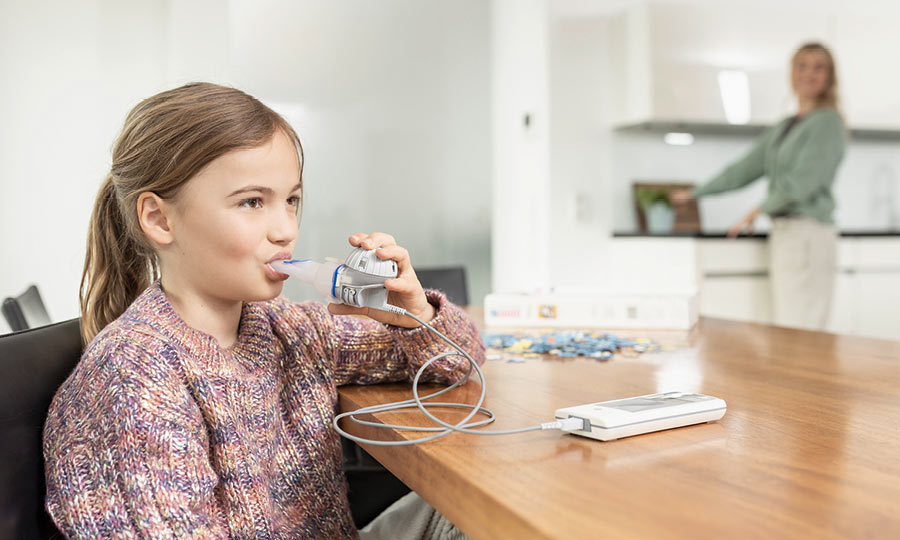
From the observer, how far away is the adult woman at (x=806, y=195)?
10.9ft

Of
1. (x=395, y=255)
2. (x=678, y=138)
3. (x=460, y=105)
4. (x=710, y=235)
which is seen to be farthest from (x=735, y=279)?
(x=395, y=255)

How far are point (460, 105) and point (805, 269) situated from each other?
1761 mm

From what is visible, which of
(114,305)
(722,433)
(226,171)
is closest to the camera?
(722,433)

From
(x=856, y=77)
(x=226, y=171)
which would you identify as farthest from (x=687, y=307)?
(x=856, y=77)

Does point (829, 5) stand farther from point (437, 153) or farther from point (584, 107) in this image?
point (437, 153)

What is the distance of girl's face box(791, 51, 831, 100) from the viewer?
3.31 meters

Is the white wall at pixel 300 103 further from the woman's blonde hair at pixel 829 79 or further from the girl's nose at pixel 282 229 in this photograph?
the girl's nose at pixel 282 229

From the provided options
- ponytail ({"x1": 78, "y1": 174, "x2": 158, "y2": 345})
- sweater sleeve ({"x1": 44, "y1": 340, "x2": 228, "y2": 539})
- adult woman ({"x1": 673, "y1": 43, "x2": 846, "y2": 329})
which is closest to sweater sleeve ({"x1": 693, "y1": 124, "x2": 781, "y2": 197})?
adult woman ({"x1": 673, "y1": 43, "x2": 846, "y2": 329})

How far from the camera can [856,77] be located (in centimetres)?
428

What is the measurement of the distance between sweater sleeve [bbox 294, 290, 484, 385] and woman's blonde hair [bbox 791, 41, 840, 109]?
2869mm

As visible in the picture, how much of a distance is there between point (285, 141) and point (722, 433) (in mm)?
639

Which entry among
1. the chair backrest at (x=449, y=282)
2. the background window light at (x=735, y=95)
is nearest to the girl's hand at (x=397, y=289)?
the chair backrest at (x=449, y=282)

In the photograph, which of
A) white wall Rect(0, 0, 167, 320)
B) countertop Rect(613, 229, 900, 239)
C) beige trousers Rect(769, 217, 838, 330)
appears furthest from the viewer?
countertop Rect(613, 229, 900, 239)

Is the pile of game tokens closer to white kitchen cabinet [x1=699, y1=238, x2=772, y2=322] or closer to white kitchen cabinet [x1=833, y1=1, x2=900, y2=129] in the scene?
white kitchen cabinet [x1=699, y1=238, x2=772, y2=322]
